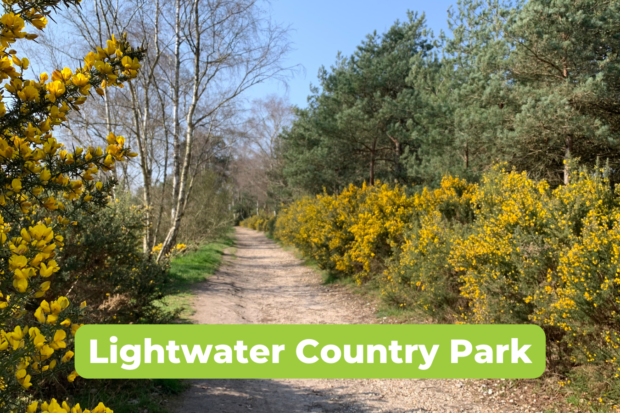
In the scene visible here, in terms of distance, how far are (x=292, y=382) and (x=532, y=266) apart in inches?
111

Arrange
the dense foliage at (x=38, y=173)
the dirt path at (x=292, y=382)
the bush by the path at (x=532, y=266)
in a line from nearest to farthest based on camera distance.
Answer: the dense foliage at (x=38, y=173) < the bush by the path at (x=532, y=266) < the dirt path at (x=292, y=382)

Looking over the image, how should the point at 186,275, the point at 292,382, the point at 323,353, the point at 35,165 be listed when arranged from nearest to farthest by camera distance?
the point at 35,165, the point at 323,353, the point at 292,382, the point at 186,275

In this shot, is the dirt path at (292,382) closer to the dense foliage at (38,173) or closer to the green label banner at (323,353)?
the green label banner at (323,353)

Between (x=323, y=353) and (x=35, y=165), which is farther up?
(x=35, y=165)

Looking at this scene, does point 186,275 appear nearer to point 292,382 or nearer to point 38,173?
point 292,382

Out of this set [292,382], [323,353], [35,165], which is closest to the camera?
[35,165]

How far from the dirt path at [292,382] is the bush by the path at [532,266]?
3.11ft

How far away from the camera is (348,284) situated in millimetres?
9789

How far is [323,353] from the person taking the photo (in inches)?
162

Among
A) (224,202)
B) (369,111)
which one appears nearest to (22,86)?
(369,111)

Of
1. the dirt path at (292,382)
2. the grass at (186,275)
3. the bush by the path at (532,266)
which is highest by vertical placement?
the bush by the path at (532,266)

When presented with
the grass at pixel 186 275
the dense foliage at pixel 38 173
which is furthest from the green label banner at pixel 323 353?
the grass at pixel 186 275

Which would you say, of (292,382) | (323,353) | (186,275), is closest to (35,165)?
(323,353)

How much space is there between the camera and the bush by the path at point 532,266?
3416mm
